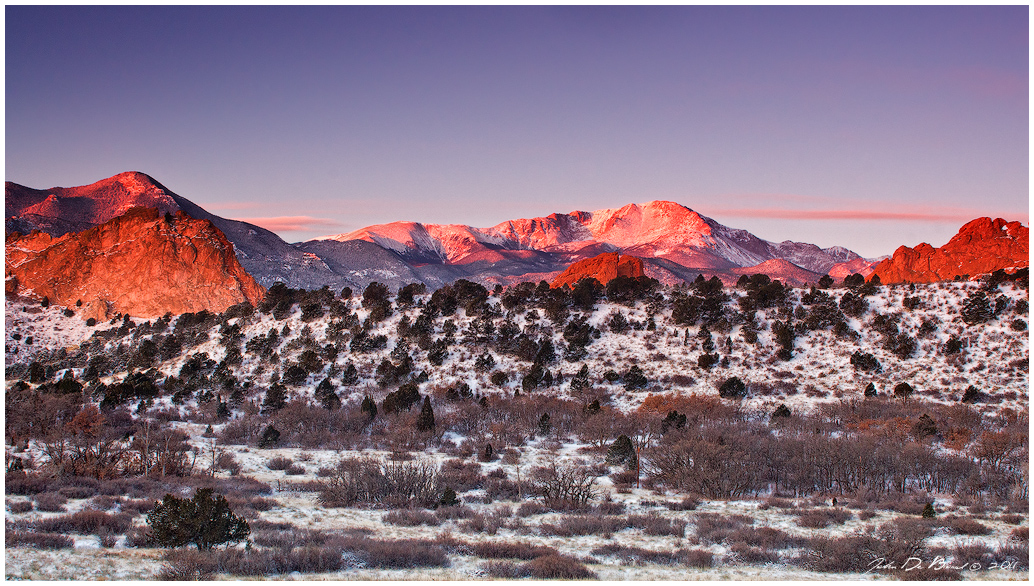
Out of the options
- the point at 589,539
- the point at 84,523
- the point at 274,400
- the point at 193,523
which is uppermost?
the point at 193,523

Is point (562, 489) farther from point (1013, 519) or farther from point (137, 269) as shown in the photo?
point (137, 269)

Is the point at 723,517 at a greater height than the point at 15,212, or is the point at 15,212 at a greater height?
the point at 15,212

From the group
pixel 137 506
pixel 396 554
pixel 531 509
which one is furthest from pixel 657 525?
pixel 137 506

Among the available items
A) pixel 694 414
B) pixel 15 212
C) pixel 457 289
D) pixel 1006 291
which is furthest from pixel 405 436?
pixel 15 212

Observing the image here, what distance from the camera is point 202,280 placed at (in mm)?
96688

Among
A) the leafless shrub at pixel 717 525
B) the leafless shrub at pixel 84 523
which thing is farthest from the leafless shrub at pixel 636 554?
the leafless shrub at pixel 84 523

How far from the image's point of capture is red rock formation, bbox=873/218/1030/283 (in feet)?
418

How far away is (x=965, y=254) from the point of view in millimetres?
134125

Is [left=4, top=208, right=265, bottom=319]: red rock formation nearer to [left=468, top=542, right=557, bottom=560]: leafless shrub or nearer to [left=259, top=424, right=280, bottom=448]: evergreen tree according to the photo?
[left=259, top=424, right=280, bottom=448]: evergreen tree

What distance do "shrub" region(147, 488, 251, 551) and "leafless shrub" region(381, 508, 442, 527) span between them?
5.93 meters

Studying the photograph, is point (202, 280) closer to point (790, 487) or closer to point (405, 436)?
point (405, 436)

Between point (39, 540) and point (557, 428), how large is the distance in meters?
29.3

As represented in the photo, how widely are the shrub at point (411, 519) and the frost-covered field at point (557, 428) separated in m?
0.15

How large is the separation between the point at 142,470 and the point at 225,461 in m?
3.73
